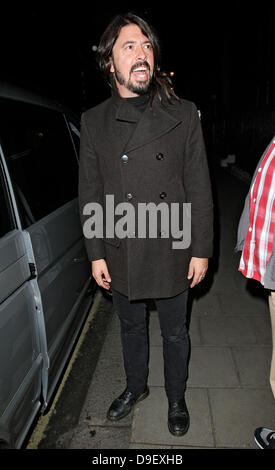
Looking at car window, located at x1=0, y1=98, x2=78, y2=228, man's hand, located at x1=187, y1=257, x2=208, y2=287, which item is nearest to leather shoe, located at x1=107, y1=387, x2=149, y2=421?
man's hand, located at x1=187, y1=257, x2=208, y2=287

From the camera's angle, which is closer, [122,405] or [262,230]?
[262,230]

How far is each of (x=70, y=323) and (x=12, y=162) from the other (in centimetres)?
120

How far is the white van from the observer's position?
64.4 inches

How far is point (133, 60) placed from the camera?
1.74 metres

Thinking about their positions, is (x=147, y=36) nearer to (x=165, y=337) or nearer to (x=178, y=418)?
(x=165, y=337)

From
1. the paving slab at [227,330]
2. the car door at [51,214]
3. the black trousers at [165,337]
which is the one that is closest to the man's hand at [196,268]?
the black trousers at [165,337]

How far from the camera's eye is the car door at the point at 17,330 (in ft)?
5.16

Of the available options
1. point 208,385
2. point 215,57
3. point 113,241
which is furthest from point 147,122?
point 215,57

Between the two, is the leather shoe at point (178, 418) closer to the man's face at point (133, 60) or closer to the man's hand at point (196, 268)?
the man's hand at point (196, 268)

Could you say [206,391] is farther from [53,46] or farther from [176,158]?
[53,46]

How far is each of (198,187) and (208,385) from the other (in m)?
1.59

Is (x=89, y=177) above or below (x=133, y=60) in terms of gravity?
below

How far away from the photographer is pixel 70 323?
2486 mm

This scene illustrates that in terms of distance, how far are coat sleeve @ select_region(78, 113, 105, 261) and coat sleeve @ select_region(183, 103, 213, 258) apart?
49 cm
